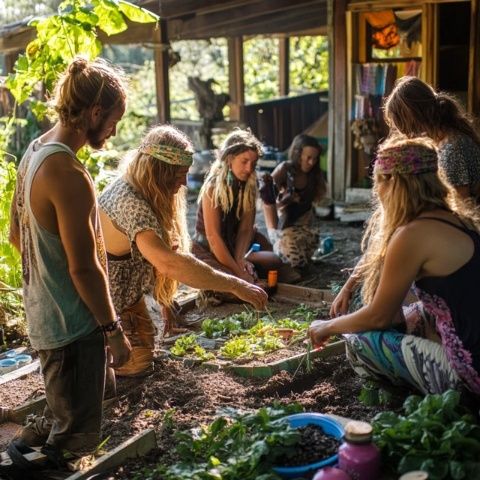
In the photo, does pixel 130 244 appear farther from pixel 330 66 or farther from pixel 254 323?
pixel 330 66

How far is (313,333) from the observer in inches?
166

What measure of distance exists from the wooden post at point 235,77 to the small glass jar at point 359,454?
11729 millimetres

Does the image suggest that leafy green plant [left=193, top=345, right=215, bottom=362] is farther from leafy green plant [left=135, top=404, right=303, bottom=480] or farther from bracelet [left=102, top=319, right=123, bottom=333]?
bracelet [left=102, top=319, right=123, bottom=333]

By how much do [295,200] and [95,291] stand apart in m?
4.63

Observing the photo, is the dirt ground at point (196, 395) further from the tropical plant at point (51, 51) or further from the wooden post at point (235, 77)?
the wooden post at point (235, 77)

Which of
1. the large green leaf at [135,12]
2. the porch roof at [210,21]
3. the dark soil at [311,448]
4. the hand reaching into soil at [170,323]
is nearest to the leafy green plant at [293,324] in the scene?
the hand reaching into soil at [170,323]

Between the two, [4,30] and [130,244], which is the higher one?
[4,30]

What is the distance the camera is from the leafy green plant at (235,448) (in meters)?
3.37

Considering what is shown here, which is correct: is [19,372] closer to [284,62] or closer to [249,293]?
[249,293]

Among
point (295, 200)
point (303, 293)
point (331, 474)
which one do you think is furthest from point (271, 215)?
point (331, 474)

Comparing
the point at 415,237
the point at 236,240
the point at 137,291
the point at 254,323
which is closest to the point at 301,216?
the point at 236,240

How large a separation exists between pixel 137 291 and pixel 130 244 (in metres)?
0.37

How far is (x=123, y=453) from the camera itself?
12.9 feet

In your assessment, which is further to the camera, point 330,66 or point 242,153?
point 330,66
